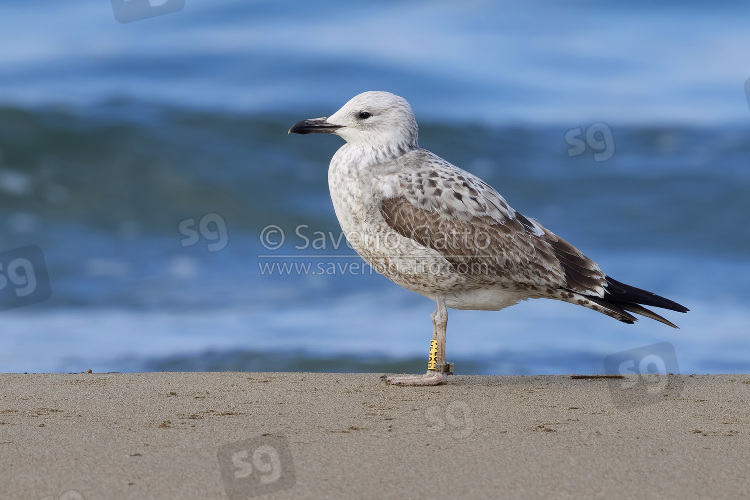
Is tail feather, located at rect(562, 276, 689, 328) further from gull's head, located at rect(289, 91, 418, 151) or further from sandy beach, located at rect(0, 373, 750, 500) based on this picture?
gull's head, located at rect(289, 91, 418, 151)

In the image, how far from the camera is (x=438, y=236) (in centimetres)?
595

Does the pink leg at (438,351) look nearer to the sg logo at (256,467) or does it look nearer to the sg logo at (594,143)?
the sg logo at (256,467)

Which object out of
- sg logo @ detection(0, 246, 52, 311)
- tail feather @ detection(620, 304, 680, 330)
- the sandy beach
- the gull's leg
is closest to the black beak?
the gull's leg

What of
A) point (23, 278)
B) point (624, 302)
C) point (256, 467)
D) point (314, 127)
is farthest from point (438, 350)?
point (23, 278)

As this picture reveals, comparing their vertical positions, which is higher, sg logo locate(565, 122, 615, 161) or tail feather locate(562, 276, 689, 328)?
sg logo locate(565, 122, 615, 161)

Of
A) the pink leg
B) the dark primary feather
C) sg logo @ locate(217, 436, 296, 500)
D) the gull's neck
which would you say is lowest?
sg logo @ locate(217, 436, 296, 500)

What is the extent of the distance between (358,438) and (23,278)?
753cm

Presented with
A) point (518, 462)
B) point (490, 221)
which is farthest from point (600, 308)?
point (518, 462)

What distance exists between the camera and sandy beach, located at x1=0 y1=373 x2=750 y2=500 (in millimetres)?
3496

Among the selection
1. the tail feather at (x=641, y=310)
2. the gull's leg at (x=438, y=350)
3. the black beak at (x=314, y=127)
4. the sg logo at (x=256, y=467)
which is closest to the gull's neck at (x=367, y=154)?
the black beak at (x=314, y=127)

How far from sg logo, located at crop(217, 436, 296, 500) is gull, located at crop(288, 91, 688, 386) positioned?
1.99m

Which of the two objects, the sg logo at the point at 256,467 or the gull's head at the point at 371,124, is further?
the gull's head at the point at 371,124

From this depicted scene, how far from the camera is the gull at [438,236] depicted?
19.5ft

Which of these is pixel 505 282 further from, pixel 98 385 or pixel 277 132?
pixel 277 132
